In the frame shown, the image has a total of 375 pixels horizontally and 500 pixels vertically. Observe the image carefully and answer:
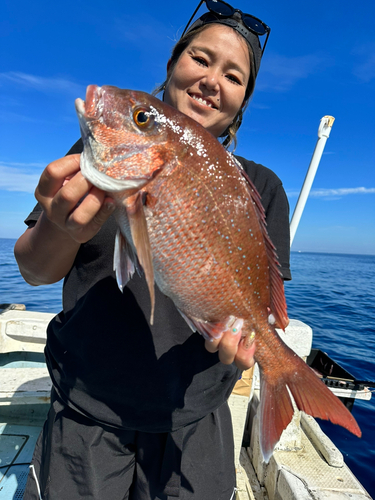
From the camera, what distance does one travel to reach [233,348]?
1482 mm

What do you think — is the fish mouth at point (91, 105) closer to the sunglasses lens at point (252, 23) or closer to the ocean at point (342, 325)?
the sunglasses lens at point (252, 23)

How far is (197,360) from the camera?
1730mm

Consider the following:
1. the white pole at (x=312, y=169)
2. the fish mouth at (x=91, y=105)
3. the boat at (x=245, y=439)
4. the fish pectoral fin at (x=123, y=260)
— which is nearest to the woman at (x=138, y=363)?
the fish pectoral fin at (x=123, y=260)

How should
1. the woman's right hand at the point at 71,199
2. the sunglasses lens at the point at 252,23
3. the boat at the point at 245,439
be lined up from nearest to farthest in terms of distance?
the woman's right hand at the point at 71,199
the sunglasses lens at the point at 252,23
the boat at the point at 245,439

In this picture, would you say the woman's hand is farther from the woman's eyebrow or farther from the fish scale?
the woman's eyebrow

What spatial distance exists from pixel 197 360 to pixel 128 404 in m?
0.42

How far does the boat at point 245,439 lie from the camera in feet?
8.30

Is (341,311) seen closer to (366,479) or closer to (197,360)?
(366,479)

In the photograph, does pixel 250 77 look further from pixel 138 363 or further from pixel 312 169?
pixel 312 169

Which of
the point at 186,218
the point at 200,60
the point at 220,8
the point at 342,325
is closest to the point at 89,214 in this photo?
the point at 186,218

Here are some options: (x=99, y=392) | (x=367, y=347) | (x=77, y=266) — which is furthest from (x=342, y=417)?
(x=367, y=347)

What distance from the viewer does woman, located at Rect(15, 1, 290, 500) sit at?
5.32 feet

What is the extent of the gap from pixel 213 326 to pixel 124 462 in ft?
3.31

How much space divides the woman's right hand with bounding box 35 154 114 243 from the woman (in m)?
0.17
